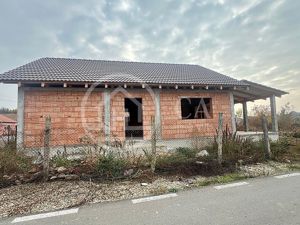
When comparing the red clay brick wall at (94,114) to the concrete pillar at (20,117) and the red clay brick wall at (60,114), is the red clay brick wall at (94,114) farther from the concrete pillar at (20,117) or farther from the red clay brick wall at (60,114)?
the concrete pillar at (20,117)

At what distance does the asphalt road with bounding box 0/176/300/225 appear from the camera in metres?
3.43

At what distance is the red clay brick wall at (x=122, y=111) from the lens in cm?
952

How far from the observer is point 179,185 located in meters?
5.33

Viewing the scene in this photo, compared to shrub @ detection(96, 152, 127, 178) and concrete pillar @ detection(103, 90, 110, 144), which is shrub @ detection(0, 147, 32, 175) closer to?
shrub @ detection(96, 152, 127, 178)

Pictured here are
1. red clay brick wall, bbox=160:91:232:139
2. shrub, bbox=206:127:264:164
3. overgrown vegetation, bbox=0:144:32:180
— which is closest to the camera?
overgrown vegetation, bbox=0:144:32:180

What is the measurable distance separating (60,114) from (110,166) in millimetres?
4281

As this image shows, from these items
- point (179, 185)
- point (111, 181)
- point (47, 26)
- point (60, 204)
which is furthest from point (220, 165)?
point (47, 26)

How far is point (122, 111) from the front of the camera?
9.68 meters

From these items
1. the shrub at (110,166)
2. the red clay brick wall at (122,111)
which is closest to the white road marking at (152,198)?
the shrub at (110,166)

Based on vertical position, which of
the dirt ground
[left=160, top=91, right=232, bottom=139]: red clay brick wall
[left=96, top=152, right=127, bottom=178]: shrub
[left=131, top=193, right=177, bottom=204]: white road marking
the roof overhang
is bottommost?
[left=131, top=193, right=177, bottom=204]: white road marking

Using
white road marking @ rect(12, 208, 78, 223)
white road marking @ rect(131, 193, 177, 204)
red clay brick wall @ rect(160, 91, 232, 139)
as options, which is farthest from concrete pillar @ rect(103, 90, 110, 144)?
white road marking @ rect(12, 208, 78, 223)

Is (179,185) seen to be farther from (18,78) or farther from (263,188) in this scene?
(18,78)

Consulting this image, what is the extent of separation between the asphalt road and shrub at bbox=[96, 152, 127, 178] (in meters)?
1.49

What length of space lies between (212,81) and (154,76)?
297cm
